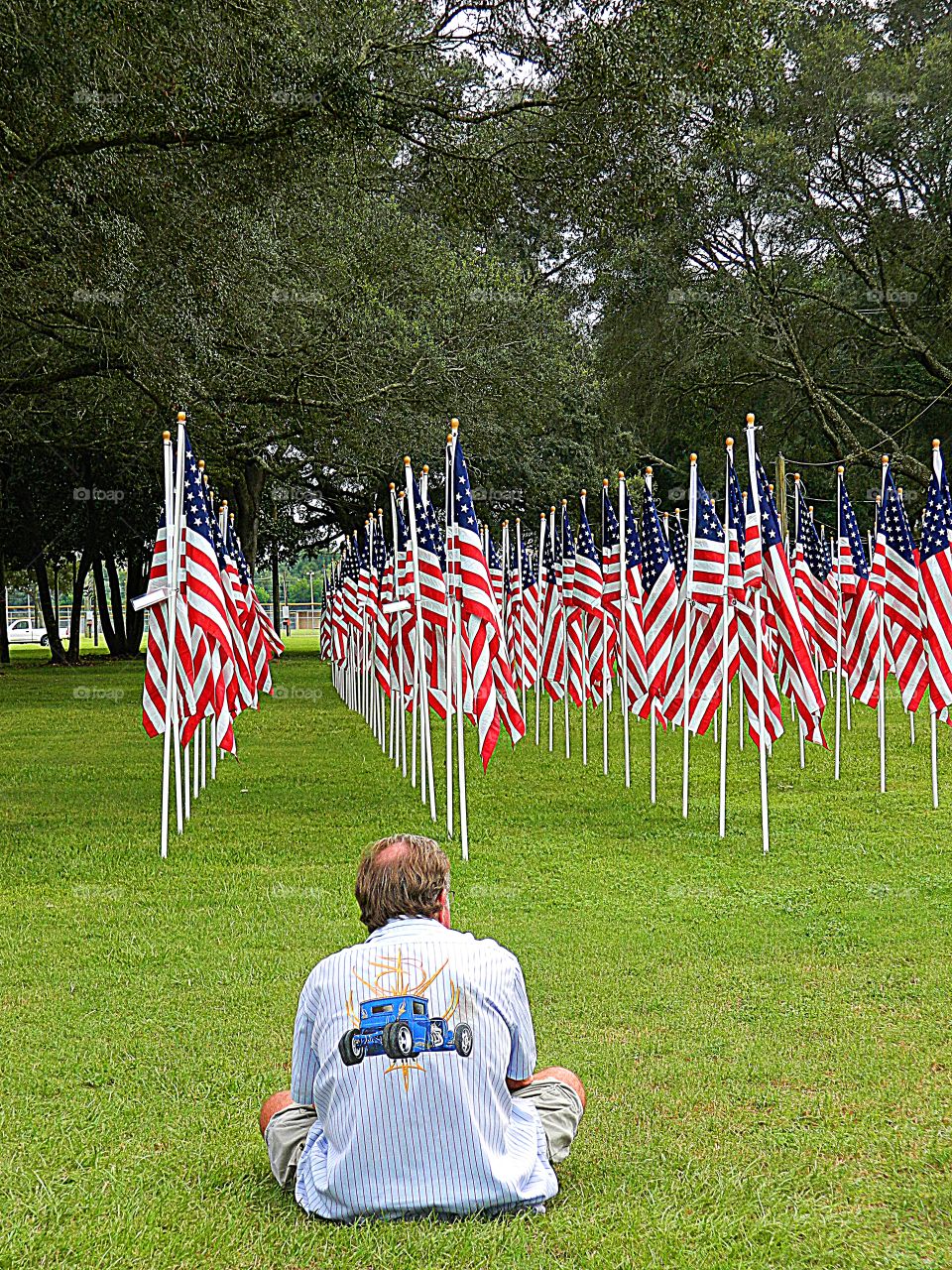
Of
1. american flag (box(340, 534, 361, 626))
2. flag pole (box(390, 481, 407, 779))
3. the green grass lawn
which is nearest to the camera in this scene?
the green grass lawn

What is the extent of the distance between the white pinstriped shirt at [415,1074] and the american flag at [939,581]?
10232 millimetres

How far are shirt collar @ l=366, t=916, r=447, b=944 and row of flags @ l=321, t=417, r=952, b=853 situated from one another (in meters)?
7.38

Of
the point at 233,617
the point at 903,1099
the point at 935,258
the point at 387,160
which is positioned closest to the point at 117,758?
the point at 233,617

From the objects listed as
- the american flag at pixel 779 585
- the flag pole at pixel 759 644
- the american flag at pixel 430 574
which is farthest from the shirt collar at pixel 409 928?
the american flag at pixel 779 585

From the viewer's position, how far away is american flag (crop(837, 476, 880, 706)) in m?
15.8

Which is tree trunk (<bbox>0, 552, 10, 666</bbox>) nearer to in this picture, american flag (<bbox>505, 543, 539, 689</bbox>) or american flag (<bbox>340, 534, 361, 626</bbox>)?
american flag (<bbox>340, 534, 361, 626</bbox>)

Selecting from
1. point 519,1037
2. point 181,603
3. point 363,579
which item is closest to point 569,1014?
point 519,1037

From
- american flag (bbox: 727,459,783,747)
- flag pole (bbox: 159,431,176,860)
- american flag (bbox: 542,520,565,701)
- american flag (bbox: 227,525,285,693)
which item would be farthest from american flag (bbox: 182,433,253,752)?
american flag (bbox: 542,520,565,701)

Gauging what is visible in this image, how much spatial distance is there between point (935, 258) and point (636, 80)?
58.0 feet

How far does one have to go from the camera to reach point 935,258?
2889 centimetres

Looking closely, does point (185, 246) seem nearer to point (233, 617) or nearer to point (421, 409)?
point (233, 617)

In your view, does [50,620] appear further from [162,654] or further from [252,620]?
[162,654]

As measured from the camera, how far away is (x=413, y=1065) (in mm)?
3918

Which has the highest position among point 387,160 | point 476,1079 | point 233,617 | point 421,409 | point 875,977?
point 387,160
